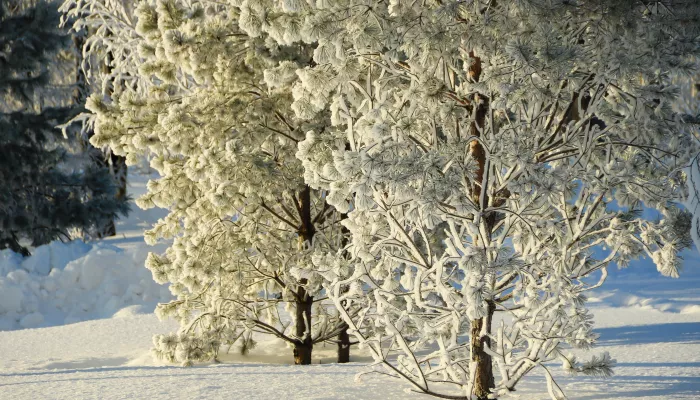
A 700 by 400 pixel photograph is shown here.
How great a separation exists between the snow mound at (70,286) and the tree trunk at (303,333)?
4.88 meters

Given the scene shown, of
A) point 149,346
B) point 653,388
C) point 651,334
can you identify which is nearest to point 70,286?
point 149,346

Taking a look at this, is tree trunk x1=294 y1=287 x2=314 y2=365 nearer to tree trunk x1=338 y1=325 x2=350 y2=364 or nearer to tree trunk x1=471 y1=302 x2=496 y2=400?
tree trunk x1=338 y1=325 x2=350 y2=364

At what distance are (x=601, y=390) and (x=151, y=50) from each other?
469 centimetres

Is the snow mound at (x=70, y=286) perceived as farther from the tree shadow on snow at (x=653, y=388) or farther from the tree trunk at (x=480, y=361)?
the tree shadow on snow at (x=653, y=388)

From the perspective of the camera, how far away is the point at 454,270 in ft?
15.9

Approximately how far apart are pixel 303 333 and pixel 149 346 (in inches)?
78.3

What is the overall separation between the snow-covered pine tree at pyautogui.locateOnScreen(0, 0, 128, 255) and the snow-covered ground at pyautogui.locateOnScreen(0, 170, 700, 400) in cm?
88

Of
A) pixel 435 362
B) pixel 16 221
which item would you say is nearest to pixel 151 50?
pixel 435 362

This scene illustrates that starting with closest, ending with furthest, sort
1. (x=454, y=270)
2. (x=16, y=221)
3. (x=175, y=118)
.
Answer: (x=454, y=270) → (x=175, y=118) → (x=16, y=221)

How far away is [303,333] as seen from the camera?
7.83m

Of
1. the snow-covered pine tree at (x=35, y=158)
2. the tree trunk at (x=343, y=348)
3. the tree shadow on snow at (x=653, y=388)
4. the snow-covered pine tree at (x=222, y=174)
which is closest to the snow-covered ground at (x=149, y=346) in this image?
the tree shadow on snow at (x=653, y=388)

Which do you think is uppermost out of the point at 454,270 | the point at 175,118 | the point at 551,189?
the point at 175,118

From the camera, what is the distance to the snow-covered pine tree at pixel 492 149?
169 inches

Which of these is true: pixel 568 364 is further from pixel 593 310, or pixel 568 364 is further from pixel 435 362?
pixel 593 310
